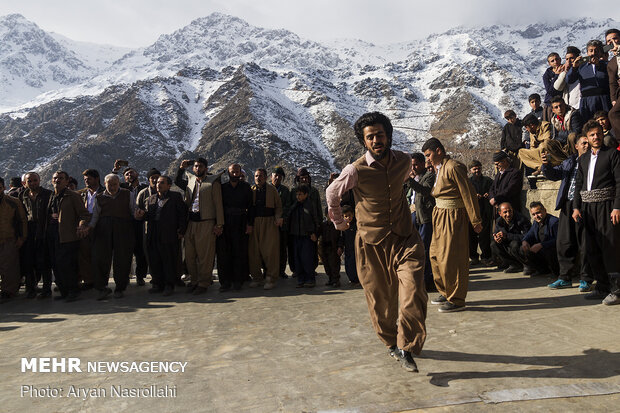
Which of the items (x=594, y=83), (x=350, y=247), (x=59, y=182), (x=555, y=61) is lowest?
(x=350, y=247)

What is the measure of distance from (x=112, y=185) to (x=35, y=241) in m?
1.54

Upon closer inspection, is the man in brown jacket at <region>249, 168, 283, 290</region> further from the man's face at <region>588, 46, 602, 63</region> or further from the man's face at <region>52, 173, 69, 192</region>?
the man's face at <region>588, 46, 602, 63</region>

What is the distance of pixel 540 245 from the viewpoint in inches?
204

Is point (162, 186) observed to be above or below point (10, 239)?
above

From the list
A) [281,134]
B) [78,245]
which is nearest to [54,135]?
[281,134]

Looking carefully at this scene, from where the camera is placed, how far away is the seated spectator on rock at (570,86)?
20.8 ft

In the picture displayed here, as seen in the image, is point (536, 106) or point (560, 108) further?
point (536, 106)

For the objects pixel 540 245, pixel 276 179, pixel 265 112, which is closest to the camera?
pixel 540 245

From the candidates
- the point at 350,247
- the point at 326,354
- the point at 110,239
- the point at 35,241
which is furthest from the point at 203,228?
the point at 326,354

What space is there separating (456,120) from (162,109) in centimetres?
7200

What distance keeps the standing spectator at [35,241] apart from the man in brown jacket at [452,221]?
533 centimetres

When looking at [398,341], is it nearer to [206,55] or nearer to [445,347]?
[445,347]

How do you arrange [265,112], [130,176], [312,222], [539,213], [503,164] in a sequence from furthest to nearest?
[265,112] → [130,176] → [503,164] → [312,222] → [539,213]

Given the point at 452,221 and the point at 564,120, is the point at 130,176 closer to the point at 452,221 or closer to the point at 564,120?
the point at 452,221
